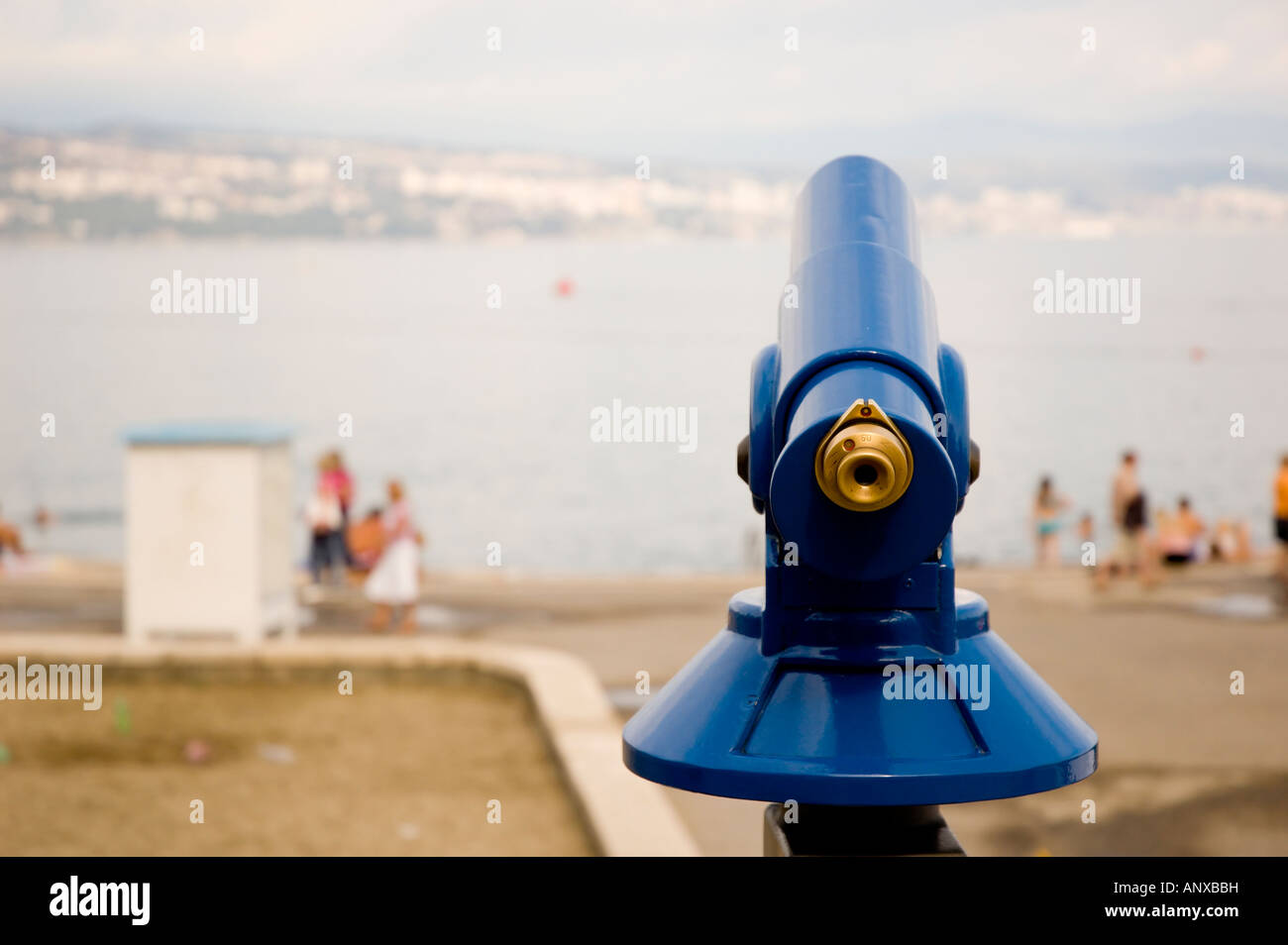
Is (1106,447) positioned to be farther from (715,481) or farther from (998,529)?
(998,529)

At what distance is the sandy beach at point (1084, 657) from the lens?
856cm

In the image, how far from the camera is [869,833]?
1.61 meters

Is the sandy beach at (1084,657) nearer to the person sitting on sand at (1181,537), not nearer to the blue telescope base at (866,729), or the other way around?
the person sitting on sand at (1181,537)

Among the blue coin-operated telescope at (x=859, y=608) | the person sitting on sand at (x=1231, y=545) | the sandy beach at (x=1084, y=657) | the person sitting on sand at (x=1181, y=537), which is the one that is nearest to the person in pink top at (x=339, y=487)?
the sandy beach at (x=1084, y=657)

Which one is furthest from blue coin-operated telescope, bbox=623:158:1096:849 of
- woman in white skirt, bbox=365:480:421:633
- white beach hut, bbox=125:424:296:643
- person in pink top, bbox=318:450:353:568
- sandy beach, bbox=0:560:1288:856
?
person in pink top, bbox=318:450:353:568

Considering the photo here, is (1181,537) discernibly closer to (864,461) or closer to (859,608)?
(859,608)

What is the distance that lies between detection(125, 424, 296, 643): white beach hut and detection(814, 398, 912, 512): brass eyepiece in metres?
12.0

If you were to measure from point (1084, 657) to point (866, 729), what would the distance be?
1245cm

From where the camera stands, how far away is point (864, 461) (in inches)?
56.9

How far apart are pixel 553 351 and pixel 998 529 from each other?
107 metres

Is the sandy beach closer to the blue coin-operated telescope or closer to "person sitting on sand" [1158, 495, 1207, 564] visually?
"person sitting on sand" [1158, 495, 1207, 564]

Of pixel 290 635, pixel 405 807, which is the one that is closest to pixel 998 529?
pixel 290 635

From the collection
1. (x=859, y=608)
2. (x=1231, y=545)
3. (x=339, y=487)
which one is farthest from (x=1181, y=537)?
(x=859, y=608)
